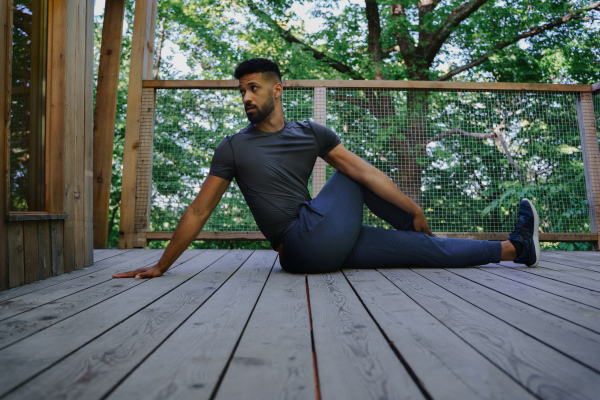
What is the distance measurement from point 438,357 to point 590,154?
3.54 meters

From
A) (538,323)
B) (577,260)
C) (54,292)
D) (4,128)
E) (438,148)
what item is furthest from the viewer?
(438,148)

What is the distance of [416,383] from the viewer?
0.80 meters

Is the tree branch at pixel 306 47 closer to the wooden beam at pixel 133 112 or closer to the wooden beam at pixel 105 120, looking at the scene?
the wooden beam at pixel 133 112

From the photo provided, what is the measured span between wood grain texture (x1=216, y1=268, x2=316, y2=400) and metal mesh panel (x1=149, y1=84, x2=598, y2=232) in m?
2.40

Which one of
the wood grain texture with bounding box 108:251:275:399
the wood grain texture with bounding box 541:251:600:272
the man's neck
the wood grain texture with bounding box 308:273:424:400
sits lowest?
the wood grain texture with bounding box 541:251:600:272

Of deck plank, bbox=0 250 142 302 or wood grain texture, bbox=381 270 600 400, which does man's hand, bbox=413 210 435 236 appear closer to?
wood grain texture, bbox=381 270 600 400

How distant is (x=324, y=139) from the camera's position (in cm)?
241

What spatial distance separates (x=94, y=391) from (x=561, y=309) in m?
1.26

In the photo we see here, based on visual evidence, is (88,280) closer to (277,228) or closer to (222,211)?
(277,228)

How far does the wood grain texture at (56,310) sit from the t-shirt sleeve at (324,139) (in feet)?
3.53

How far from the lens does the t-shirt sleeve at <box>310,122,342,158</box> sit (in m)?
2.40

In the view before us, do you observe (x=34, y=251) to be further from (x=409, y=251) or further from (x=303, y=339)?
(x=409, y=251)

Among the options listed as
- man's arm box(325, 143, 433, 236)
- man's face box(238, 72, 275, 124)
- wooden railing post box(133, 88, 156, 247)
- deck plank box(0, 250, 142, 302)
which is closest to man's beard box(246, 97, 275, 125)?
man's face box(238, 72, 275, 124)

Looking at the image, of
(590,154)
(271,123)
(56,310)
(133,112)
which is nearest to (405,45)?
(590,154)
